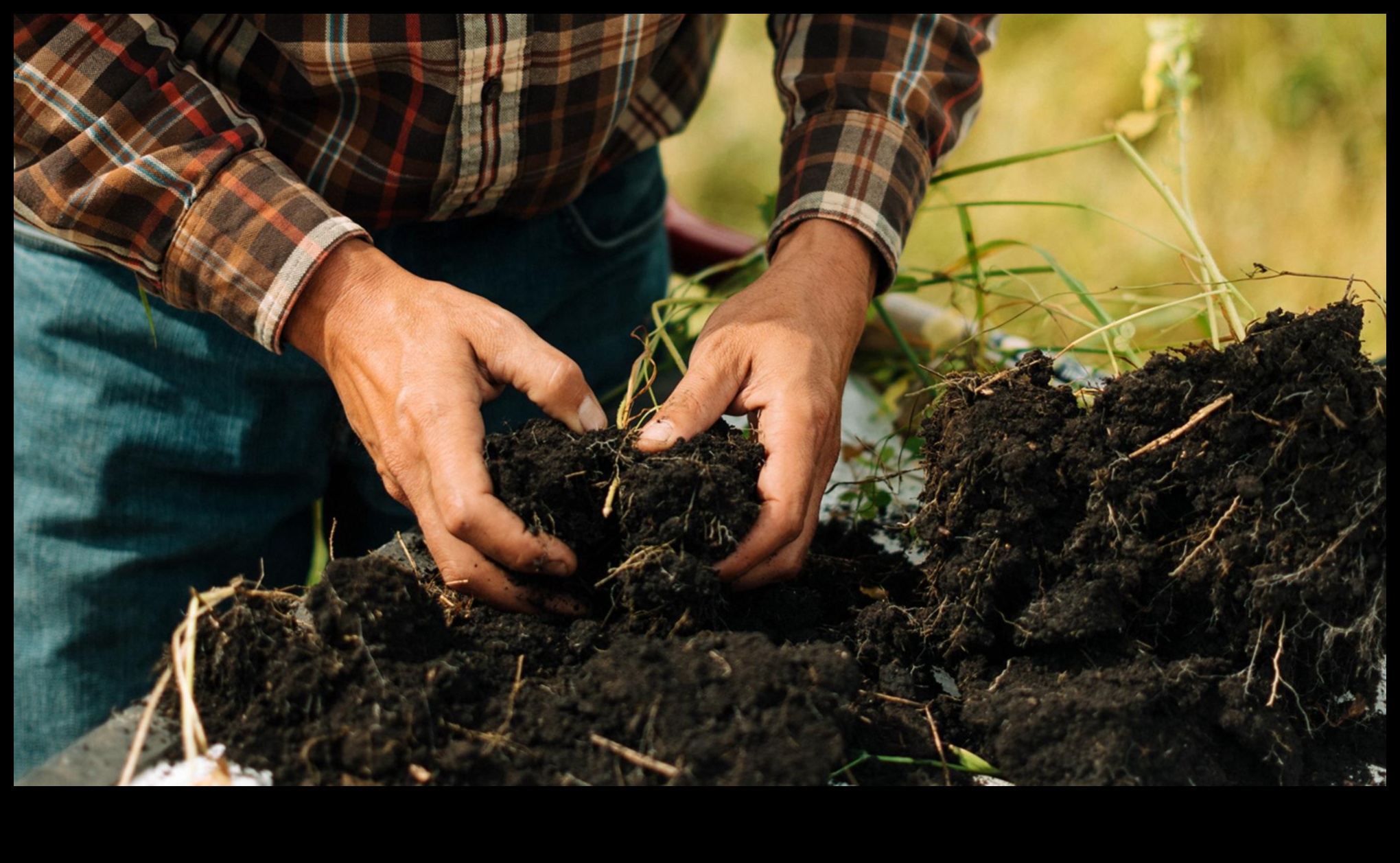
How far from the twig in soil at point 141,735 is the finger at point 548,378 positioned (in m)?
0.46

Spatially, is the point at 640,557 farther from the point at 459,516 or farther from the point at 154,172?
the point at 154,172

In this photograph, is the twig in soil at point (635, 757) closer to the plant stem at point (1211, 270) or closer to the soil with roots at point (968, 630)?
the soil with roots at point (968, 630)

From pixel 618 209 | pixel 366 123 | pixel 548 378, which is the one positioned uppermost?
pixel 618 209

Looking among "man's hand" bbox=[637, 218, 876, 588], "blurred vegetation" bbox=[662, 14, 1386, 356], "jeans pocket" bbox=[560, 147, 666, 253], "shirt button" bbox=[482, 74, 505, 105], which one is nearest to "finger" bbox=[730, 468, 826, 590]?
"man's hand" bbox=[637, 218, 876, 588]

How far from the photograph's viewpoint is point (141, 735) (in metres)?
0.89

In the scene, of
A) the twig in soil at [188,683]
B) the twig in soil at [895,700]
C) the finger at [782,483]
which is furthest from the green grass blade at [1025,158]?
the twig in soil at [188,683]

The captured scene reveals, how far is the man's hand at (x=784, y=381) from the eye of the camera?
1.10 m

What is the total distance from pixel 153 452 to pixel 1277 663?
167cm

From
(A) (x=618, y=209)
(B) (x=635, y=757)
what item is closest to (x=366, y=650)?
(B) (x=635, y=757)

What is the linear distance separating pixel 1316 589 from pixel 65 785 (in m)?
1.18

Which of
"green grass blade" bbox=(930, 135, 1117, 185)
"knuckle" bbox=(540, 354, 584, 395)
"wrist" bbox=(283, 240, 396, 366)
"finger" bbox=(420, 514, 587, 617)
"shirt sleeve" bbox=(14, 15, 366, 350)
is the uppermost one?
"green grass blade" bbox=(930, 135, 1117, 185)

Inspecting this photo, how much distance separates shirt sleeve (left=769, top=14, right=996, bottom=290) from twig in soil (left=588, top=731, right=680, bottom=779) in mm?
900

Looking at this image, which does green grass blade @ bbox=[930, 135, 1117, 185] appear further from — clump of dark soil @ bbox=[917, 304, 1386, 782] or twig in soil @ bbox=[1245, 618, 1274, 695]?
twig in soil @ bbox=[1245, 618, 1274, 695]

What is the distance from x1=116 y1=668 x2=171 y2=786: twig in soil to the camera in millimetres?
879
